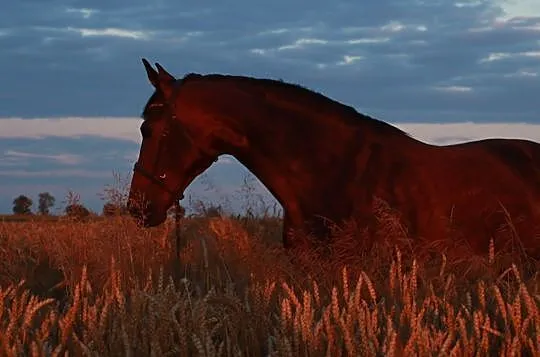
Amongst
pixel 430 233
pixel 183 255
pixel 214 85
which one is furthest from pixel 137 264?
pixel 430 233

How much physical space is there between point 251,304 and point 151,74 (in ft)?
12.0

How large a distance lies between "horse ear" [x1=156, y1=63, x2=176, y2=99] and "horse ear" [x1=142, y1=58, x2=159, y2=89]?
1.4 inches

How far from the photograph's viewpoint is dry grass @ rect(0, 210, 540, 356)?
3.09m

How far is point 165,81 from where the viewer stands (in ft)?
23.4

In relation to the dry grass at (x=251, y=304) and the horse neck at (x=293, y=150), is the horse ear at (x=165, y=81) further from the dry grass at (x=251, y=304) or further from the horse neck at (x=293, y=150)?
the dry grass at (x=251, y=304)

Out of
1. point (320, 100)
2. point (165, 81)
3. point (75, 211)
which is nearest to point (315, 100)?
point (320, 100)

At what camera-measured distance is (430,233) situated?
21.2 feet

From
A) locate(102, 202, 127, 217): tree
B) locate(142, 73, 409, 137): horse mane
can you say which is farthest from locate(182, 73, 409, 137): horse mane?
locate(102, 202, 127, 217): tree

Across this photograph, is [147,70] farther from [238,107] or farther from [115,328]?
[115,328]

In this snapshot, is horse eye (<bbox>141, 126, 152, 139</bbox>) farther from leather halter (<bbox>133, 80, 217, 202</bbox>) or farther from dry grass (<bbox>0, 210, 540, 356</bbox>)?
dry grass (<bbox>0, 210, 540, 356</bbox>)

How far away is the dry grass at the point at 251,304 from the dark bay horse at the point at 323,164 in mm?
371

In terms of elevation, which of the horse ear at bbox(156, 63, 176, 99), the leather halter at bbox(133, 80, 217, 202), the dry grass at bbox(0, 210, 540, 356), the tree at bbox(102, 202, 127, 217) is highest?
the horse ear at bbox(156, 63, 176, 99)

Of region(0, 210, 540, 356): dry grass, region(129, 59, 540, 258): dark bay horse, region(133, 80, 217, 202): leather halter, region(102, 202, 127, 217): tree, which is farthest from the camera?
region(102, 202, 127, 217): tree

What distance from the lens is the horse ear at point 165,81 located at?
7031 millimetres
